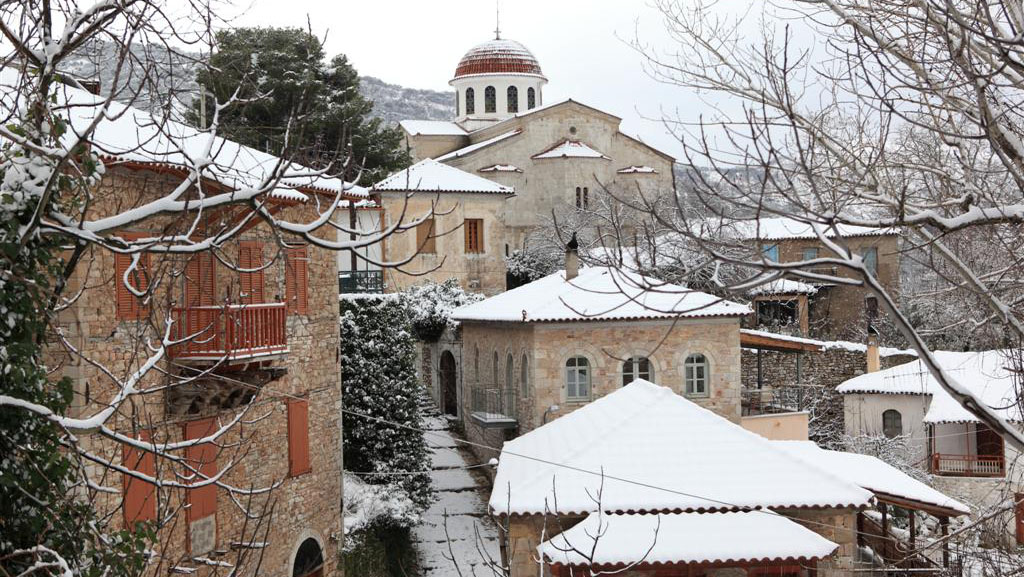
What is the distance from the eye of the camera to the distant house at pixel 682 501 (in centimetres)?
1133

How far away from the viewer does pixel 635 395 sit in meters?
15.1

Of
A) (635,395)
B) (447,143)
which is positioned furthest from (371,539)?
(447,143)

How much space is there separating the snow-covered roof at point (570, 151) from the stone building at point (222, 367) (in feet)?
71.5

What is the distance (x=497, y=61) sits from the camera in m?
43.9

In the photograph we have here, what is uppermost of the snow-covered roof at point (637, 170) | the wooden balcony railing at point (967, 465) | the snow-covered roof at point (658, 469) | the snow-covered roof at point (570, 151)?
the snow-covered roof at point (570, 151)

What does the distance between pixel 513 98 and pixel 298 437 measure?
1249 inches

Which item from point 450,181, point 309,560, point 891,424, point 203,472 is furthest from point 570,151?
point 203,472

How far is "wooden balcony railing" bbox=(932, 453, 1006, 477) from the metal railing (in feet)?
47.7

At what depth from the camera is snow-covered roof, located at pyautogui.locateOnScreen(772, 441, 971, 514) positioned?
1407cm

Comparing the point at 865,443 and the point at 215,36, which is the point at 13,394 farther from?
the point at 865,443

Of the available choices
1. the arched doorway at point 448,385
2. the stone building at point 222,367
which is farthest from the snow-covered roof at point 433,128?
the stone building at point 222,367

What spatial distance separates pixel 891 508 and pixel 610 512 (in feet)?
35.6

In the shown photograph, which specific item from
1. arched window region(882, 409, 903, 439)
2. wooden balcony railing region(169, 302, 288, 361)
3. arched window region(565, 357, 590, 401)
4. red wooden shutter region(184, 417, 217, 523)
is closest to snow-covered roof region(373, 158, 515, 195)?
arched window region(565, 357, 590, 401)

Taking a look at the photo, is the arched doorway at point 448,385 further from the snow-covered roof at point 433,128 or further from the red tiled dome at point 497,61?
the red tiled dome at point 497,61
